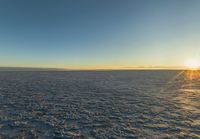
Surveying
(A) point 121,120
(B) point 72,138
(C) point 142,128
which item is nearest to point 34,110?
(B) point 72,138

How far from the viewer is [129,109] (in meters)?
10.5

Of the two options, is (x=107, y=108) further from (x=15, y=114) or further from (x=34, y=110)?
(x=15, y=114)

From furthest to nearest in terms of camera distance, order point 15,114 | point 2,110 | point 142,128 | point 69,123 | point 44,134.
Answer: point 2,110 → point 15,114 → point 69,123 → point 142,128 → point 44,134

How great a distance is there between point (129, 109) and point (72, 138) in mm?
5276

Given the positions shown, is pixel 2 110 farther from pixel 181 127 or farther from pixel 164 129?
pixel 181 127

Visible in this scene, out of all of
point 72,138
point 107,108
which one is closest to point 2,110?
point 72,138

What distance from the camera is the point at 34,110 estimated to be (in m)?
10.2

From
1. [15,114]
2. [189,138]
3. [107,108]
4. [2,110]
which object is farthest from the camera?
[107,108]

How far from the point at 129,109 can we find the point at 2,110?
29.0 feet

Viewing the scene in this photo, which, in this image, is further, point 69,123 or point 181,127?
point 69,123

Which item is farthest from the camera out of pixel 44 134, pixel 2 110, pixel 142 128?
pixel 2 110

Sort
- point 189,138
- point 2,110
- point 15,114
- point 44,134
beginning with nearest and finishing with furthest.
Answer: point 189,138
point 44,134
point 15,114
point 2,110

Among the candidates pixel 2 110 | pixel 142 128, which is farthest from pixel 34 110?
pixel 142 128

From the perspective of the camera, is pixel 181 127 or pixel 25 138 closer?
pixel 25 138
